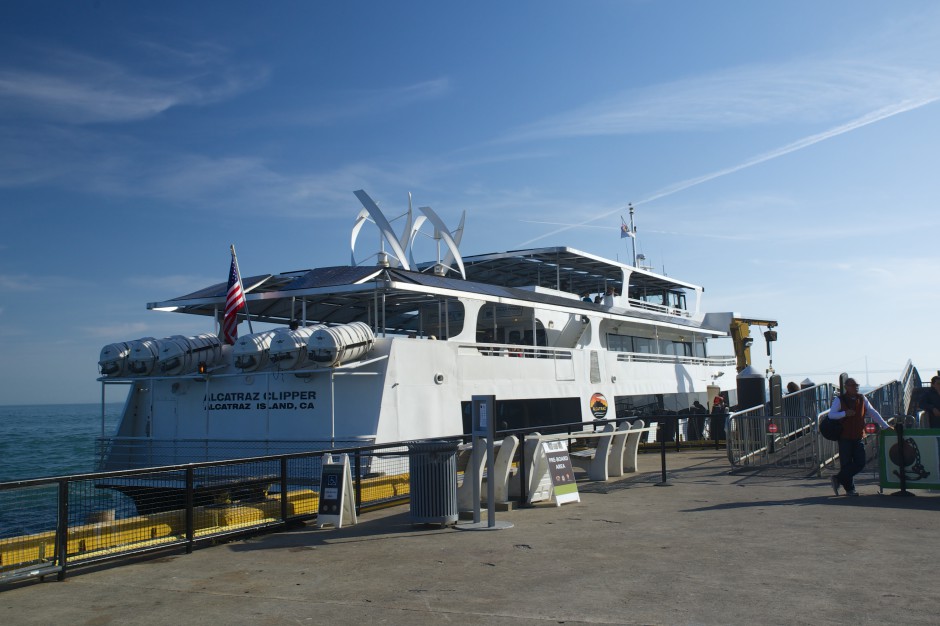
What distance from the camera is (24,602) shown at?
6.54 m

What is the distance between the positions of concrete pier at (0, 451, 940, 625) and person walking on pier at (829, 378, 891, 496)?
579mm

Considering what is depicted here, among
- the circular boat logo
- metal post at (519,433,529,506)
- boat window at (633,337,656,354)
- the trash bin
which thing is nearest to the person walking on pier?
metal post at (519,433,529,506)

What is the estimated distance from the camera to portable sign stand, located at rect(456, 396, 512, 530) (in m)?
9.41

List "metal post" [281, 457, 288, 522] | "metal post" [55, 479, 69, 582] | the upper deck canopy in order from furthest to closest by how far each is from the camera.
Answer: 1. the upper deck canopy
2. "metal post" [281, 457, 288, 522]
3. "metal post" [55, 479, 69, 582]

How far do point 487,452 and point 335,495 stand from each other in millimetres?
2004

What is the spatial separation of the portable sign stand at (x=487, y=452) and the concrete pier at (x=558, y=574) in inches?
10.1

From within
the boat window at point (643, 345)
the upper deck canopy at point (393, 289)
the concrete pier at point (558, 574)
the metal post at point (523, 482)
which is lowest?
the concrete pier at point (558, 574)

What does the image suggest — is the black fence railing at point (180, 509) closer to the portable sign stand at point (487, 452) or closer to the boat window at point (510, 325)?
the portable sign stand at point (487, 452)

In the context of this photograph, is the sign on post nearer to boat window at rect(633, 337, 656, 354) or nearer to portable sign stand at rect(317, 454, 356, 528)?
portable sign stand at rect(317, 454, 356, 528)

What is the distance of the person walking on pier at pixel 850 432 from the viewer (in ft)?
36.1

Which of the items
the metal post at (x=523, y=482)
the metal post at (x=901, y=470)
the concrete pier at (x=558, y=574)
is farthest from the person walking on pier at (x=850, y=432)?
the metal post at (x=523, y=482)

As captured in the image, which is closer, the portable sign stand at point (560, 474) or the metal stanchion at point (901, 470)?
the metal stanchion at point (901, 470)

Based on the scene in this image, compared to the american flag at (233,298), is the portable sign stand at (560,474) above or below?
below

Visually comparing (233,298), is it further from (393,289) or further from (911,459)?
(911,459)
